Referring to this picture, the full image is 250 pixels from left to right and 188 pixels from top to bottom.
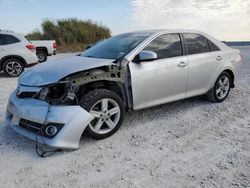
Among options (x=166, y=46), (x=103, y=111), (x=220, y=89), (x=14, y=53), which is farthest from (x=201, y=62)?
(x=14, y=53)

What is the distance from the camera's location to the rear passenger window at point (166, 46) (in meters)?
4.27

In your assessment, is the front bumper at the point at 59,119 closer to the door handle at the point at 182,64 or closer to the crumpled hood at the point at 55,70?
the crumpled hood at the point at 55,70

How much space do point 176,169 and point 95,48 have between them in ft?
9.35

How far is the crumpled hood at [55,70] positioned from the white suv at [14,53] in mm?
5932

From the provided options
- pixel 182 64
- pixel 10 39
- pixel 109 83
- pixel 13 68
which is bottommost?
pixel 13 68

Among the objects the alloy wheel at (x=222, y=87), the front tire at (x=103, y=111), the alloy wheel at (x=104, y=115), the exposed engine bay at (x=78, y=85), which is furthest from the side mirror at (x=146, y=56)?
the alloy wheel at (x=222, y=87)

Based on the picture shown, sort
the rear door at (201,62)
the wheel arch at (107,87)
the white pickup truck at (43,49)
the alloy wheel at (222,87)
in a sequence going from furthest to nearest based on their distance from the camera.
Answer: the white pickup truck at (43,49) → the alloy wheel at (222,87) → the rear door at (201,62) → the wheel arch at (107,87)

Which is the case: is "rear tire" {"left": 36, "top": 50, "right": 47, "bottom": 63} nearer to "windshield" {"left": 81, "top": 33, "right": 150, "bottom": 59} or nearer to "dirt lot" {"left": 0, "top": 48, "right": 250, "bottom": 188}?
"windshield" {"left": 81, "top": 33, "right": 150, "bottom": 59}

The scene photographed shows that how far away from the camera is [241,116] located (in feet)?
15.0

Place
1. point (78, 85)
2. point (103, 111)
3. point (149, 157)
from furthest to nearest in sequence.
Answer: point (103, 111), point (78, 85), point (149, 157)

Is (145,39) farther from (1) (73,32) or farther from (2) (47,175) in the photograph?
(1) (73,32)

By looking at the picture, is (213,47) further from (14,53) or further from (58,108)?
(14,53)

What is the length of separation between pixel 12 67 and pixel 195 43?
22.8 feet

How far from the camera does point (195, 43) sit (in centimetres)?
487
